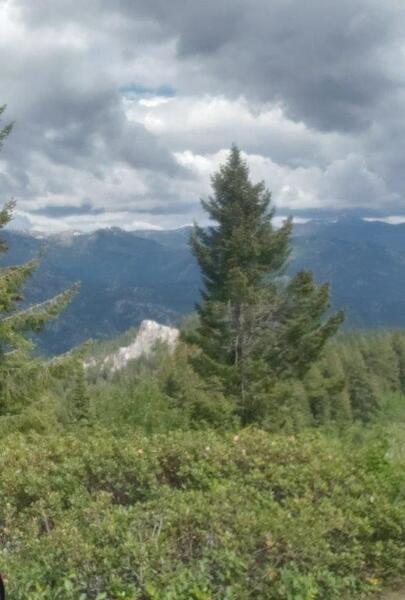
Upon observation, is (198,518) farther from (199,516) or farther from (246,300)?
(246,300)

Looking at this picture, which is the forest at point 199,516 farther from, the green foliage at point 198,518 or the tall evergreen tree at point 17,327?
the tall evergreen tree at point 17,327

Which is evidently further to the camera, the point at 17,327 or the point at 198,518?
the point at 17,327

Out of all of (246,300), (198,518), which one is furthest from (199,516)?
(246,300)

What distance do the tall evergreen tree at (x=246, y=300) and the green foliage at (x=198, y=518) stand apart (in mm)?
17799

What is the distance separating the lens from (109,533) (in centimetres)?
511

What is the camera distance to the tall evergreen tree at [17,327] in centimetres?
1427

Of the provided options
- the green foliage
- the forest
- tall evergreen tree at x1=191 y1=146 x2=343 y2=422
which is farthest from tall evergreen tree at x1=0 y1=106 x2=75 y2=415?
tall evergreen tree at x1=191 y1=146 x2=343 y2=422

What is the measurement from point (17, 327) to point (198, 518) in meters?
10.1

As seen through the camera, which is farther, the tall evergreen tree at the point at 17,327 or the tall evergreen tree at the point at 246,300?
the tall evergreen tree at the point at 246,300

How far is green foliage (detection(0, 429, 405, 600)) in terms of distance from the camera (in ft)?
15.8

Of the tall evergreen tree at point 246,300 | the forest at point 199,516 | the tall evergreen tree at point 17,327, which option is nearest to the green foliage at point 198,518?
the forest at point 199,516

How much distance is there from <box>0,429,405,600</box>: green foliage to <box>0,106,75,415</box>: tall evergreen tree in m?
7.03

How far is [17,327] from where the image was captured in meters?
14.6

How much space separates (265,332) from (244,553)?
2120cm
